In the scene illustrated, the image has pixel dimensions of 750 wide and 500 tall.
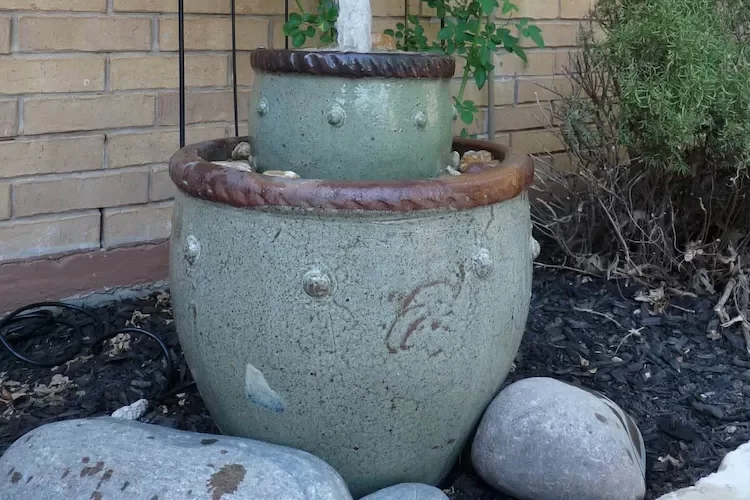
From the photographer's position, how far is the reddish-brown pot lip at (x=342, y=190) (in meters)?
1.59

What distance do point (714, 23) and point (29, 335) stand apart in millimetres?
2457

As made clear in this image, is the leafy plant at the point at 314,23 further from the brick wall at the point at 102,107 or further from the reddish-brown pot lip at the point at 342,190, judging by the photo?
the reddish-brown pot lip at the point at 342,190

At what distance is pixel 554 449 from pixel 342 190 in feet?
2.59

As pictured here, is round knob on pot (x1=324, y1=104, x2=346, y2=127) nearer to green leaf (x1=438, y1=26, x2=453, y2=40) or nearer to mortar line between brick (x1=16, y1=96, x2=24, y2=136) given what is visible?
green leaf (x1=438, y1=26, x2=453, y2=40)

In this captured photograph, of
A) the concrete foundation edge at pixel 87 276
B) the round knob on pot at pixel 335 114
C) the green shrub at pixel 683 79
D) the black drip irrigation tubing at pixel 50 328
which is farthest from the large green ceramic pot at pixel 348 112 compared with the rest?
the concrete foundation edge at pixel 87 276

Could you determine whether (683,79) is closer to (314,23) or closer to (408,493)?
(314,23)

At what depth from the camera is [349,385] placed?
1685 millimetres

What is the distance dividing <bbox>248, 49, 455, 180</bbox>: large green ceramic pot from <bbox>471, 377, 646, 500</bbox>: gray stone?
607 mm

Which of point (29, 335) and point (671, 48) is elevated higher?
point (671, 48)

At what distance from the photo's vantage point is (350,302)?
5.35ft

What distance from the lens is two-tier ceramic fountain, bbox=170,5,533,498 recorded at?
1.62 m

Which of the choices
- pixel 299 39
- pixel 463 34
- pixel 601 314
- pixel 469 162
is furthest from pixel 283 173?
pixel 601 314

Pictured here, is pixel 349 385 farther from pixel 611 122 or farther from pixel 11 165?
pixel 611 122

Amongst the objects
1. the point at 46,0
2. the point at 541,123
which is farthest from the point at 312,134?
the point at 541,123
